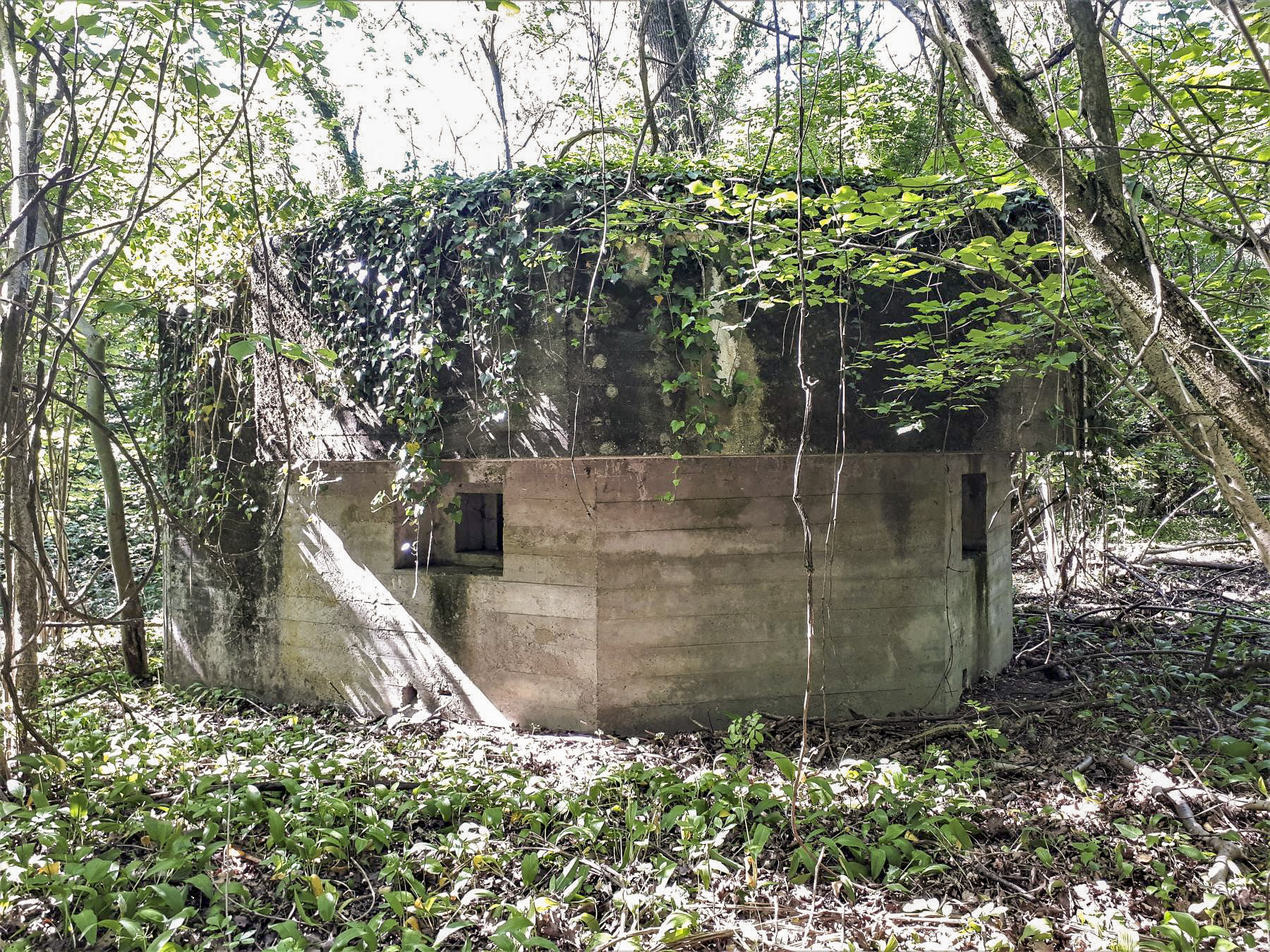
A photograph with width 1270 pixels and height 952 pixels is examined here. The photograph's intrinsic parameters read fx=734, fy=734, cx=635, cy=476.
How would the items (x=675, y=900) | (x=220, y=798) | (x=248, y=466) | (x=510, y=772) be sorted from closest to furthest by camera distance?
(x=675, y=900) → (x=220, y=798) → (x=510, y=772) → (x=248, y=466)

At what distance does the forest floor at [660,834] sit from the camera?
276cm

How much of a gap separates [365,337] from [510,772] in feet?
10.1

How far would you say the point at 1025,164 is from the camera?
101 inches

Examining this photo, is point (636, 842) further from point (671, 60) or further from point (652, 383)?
point (671, 60)

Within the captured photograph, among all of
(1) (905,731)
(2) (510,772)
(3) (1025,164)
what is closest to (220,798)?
(2) (510,772)

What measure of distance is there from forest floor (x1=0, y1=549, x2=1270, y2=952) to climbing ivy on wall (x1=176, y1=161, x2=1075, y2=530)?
6.07ft

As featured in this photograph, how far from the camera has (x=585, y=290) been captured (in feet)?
15.5

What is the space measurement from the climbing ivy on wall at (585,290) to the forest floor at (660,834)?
6.07 ft

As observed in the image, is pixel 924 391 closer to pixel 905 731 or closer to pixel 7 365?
pixel 905 731

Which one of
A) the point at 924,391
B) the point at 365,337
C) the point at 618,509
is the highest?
the point at 365,337

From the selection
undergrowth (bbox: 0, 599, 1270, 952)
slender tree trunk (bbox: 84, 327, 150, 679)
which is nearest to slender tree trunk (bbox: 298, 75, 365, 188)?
slender tree trunk (bbox: 84, 327, 150, 679)

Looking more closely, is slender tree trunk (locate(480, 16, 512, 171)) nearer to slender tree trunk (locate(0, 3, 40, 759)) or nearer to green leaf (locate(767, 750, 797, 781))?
slender tree trunk (locate(0, 3, 40, 759))

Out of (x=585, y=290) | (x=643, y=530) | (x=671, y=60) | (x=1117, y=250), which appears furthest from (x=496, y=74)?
(x=1117, y=250)

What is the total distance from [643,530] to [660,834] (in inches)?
76.2
